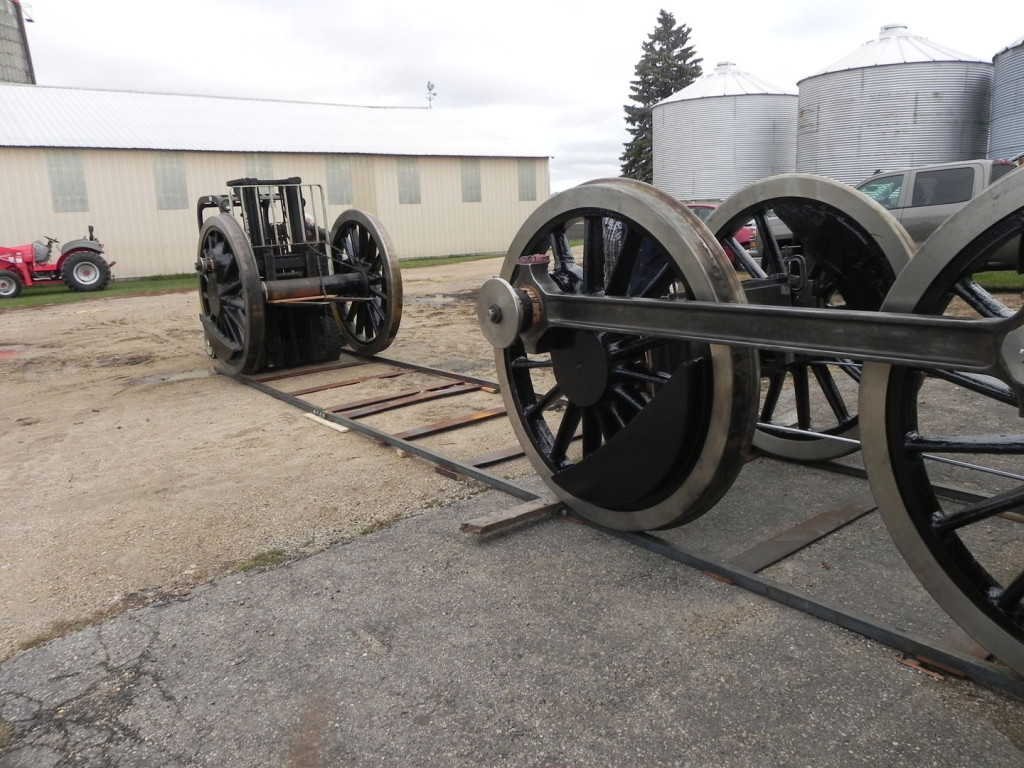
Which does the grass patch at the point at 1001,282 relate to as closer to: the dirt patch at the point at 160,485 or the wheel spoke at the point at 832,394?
the dirt patch at the point at 160,485

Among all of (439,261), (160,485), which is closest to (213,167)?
(439,261)

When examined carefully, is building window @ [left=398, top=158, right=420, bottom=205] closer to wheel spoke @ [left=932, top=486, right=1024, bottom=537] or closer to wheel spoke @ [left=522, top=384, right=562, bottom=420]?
wheel spoke @ [left=522, top=384, right=562, bottom=420]

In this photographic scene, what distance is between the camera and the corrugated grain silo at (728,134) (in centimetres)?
2331

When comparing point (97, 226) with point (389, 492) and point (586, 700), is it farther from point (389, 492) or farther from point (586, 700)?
point (586, 700)

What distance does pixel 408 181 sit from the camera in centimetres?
2672

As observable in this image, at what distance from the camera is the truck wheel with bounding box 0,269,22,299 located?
1791 centimetres

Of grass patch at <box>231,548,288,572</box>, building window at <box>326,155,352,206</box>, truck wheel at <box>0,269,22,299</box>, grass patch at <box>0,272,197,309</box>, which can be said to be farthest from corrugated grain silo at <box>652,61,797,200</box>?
grass patch at <box>231,548,288,572</box>

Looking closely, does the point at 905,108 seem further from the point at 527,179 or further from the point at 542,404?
the point at 542,404

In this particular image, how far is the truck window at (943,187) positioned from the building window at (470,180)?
1894 cm

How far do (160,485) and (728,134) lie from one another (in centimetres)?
2210

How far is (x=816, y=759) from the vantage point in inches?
79.5

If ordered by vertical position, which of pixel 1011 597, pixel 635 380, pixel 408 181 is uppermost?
pixel 408 181

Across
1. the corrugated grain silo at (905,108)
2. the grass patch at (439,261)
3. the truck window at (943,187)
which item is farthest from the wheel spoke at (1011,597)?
the grass patch at (439,261)

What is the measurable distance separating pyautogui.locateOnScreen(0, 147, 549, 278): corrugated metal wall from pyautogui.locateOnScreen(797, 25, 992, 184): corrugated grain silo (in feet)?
41.0
